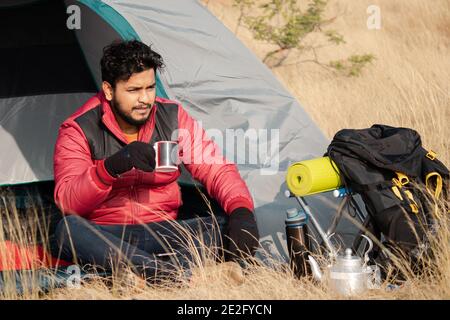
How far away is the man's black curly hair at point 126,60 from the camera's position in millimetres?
3975

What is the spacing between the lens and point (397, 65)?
918cm

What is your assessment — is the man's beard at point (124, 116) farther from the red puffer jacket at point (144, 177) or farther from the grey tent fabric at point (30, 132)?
the grey tent fabric at point (30, 132)

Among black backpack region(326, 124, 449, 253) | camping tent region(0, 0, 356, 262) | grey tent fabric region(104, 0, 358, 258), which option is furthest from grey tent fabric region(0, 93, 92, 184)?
black backpack region(326, 124, 449, 253)

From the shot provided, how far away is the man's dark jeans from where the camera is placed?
372 cm

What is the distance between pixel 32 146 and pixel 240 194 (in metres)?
2.23

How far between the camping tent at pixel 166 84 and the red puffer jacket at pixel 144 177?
1.00 ft

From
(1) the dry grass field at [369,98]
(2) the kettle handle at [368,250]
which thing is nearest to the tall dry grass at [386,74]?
(1) the dry grass field at [369,98]

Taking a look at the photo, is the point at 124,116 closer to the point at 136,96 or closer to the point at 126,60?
the point at 136,96

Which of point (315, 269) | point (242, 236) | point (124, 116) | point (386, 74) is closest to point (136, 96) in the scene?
point (124, 116)

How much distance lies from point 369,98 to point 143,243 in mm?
4292

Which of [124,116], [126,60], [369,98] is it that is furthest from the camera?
[369,98]

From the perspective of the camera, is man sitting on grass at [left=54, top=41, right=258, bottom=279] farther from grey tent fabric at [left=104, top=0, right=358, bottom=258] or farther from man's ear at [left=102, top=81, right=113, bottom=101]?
grey tent fabric at [left=104, top=0, right=358, bottom=258]

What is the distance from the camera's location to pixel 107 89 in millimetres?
4094
